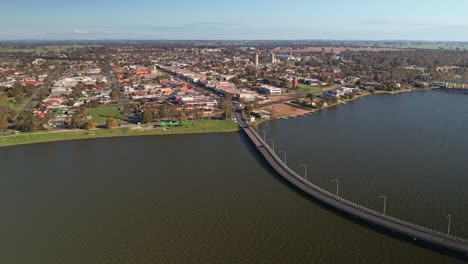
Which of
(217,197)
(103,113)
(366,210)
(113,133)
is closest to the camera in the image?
(366,210)

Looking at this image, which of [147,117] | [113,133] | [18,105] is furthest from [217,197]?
[18,105]

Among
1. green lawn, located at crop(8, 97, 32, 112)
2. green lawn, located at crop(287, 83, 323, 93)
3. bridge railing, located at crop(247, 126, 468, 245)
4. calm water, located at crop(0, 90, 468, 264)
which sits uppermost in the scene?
green lawn, located at crop(287, 83, 323, 93)

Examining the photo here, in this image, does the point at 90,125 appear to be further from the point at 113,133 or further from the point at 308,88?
the point at 308,88

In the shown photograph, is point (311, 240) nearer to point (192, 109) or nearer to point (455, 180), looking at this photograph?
point (455, 180)

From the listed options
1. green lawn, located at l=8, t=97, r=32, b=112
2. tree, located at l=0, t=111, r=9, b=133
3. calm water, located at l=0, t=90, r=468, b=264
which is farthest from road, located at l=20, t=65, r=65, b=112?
calm water, located at l=0, t=90, r=468, b=264

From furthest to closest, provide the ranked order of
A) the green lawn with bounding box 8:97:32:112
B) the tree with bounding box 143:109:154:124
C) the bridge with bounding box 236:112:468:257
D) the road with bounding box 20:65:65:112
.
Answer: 1. the road with bounding box 20:65:65:112
2. the green lawn with bounding box 8:97:32:112
3. the tree with bounding box 143:109:154:124
4. the bridge with bounding box 236:112:468:257

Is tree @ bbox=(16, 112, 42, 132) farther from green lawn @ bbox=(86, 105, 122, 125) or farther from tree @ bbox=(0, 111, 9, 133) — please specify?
green lawn @ bbox=(86, 105, 122, 125)
